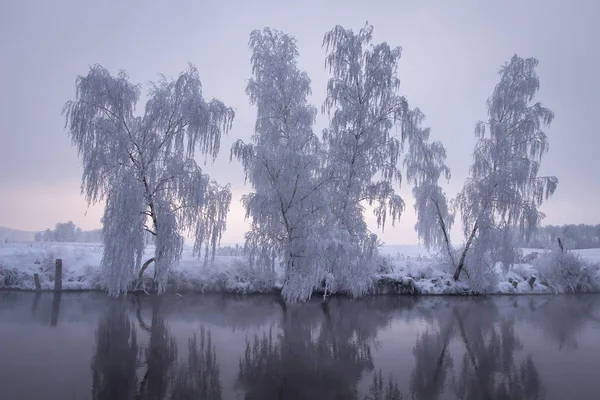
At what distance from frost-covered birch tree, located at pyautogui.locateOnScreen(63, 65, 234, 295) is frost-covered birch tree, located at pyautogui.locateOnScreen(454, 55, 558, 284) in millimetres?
14101

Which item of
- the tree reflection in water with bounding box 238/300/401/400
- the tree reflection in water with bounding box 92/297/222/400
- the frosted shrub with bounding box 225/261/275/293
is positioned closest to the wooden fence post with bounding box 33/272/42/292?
the frosted shrub with bounding box 225/261/275/293

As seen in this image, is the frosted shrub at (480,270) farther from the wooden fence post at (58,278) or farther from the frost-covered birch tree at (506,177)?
the wooden fence post at (58,278)

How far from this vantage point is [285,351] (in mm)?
9828

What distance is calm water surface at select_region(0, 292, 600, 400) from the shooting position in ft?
23.6

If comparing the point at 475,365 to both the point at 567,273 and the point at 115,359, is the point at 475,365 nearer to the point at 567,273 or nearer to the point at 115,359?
the point at 115,359

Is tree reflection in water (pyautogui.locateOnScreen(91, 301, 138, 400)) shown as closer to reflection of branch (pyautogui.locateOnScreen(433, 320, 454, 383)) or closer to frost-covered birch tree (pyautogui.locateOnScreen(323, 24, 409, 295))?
reflection of branch (pyautogui.locateOnScreen(433, 320, 454, 383))

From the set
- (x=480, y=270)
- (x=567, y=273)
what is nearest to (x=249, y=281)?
(x=480, y=270)

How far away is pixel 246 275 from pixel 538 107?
18.5 meters

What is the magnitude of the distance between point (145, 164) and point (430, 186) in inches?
656

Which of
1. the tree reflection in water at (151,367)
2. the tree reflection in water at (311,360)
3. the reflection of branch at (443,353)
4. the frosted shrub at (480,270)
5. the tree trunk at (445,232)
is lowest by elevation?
the tree reflection in water at (151,367)

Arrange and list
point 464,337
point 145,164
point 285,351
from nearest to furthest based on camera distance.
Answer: point 285,351, point 464,337, point 145,164

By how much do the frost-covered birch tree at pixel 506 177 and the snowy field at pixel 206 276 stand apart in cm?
250

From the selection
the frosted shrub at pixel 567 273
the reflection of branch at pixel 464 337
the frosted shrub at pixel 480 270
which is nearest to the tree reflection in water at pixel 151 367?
the reflection of branch at pixel 464 337

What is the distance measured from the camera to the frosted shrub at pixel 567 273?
2428 centimetres
